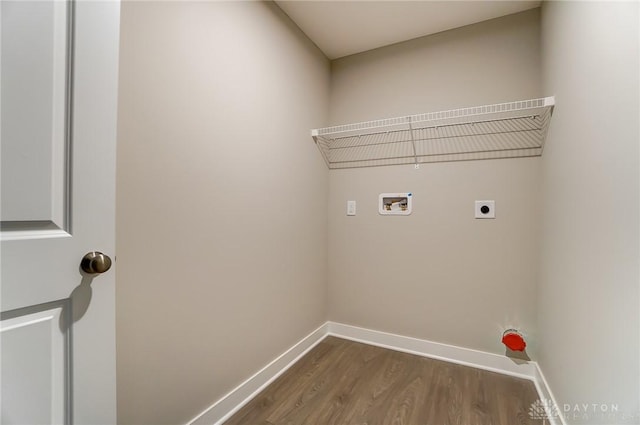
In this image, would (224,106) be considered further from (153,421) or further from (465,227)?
(465,227)

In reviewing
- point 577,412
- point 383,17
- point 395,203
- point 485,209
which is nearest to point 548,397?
point 577,412

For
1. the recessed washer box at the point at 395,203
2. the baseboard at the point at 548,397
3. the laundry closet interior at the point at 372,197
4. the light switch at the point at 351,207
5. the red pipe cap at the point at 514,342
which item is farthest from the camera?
the light switch at the point at 351,207

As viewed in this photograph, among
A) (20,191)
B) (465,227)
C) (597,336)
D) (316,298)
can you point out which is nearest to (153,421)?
(20,191)

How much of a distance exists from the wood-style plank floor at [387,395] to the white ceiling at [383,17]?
2.41 m

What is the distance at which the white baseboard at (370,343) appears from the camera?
152 centimetres

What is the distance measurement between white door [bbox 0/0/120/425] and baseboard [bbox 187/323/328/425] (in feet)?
2.29

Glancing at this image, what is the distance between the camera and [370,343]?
239cm

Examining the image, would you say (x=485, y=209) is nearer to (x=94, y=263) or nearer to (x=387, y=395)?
(x=387, y=395)

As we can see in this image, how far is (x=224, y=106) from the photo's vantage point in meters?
1.53

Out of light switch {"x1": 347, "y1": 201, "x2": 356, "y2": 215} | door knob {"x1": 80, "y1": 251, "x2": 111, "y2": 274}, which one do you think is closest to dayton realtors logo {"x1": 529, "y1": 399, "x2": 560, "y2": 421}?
light switch {"x1": 347, "y1": 201, "x2": 356, "y2": 215}

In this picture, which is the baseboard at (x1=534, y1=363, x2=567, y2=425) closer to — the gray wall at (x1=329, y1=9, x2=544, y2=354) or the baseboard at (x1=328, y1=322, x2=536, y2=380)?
the baseboard at (x1=328, y1=322, x2=536, y2=380)

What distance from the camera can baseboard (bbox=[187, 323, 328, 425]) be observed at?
1461 millimetres

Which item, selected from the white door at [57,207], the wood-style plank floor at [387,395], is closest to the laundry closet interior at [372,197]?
the wood-style plank floor at [387,395]

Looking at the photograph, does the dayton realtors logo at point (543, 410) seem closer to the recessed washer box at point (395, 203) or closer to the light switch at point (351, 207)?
the recessed washer box at point (395, 203)
